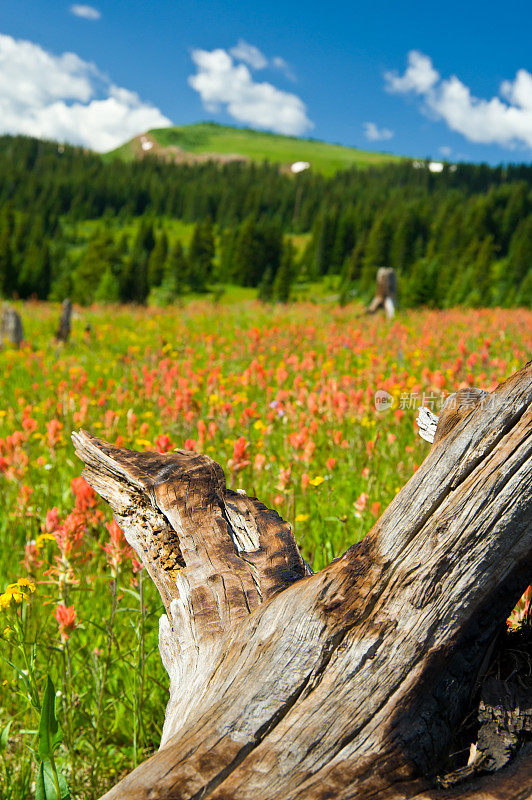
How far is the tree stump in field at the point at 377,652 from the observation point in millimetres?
1269

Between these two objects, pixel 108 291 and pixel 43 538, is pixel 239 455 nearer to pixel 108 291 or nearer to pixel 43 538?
pixel 43 538

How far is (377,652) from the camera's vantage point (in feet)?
4.72

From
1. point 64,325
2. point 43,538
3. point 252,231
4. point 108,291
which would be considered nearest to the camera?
point 43,538

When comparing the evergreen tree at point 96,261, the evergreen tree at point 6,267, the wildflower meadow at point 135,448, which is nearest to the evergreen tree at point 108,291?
the wildflower meadow at point 135,448

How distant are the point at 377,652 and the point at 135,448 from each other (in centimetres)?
395

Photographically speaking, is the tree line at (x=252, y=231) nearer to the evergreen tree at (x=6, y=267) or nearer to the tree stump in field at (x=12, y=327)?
the evergreen tree at (x=6, y=267)

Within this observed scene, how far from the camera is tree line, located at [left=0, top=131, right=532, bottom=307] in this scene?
5097 centimetres

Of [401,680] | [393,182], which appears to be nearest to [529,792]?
[401,680]

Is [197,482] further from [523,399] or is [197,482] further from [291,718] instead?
[523,399]

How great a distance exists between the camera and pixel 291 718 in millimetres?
1370

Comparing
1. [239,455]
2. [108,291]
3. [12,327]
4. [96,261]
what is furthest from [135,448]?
[96,261]

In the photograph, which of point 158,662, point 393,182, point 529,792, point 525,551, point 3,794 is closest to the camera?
point 529,792

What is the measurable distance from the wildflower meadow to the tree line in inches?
767

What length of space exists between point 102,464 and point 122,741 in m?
1.19
